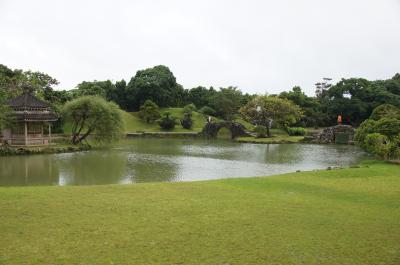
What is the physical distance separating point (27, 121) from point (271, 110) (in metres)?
29.9

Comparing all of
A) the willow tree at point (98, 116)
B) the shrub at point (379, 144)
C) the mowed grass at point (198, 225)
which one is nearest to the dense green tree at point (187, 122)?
the willow tree at point (98, 116)

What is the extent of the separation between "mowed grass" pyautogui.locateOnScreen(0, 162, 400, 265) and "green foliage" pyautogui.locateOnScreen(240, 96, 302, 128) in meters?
38.6

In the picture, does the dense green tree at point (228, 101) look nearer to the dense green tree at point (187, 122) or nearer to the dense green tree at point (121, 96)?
the dense green tree at point (187, 122)

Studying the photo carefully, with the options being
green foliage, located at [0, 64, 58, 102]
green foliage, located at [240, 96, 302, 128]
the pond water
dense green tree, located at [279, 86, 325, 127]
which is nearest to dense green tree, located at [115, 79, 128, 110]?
green foliage, located at [0, 64, 58, 102]

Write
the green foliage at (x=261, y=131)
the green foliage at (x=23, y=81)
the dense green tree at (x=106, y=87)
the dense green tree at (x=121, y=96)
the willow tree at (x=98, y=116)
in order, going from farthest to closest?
the dense green tree at (x=121, y=96)
the dense green tree at (x=106, y=87)
the green foliage at (x=261, y=131)
the green foliage at (x=23, y=81)
the willow tree at (x=98, y=116)

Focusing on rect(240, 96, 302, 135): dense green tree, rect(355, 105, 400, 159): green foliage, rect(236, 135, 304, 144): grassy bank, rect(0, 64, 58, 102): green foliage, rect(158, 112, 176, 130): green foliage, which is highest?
rect(0, 64, 58, 102): green foliage

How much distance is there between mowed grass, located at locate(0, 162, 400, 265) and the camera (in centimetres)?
727

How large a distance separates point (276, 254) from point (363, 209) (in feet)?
15.8

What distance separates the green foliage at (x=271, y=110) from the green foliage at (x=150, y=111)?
1516 cm

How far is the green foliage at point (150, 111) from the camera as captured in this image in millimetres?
63031

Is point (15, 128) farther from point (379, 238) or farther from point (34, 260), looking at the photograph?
point (379, 238)

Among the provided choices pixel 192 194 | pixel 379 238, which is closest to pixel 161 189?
pixel 192 194

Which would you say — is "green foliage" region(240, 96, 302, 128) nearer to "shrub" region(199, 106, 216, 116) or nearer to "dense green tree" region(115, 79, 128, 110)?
"shrub" region(199, 106, 216, 116)

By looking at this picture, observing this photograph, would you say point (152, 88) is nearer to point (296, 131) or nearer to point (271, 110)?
point (271, 110)
